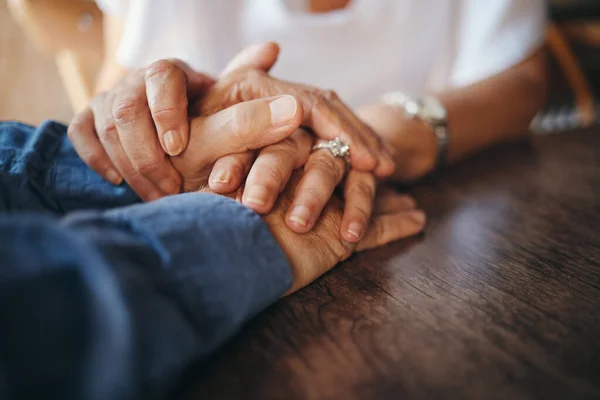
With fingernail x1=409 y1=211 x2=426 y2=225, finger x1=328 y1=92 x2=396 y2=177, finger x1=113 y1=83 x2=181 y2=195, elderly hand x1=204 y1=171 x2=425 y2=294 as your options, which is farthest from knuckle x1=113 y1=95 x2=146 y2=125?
fingernail x1=409 y1=211 x2=426 y2=225

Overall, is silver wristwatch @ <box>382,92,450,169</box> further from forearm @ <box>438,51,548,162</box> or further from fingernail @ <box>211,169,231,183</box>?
fingernail @ <box>211,169,231,183</box>

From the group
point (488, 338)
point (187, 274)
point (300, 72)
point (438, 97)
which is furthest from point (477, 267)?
point (300, 72)

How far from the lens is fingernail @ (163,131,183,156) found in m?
0.45

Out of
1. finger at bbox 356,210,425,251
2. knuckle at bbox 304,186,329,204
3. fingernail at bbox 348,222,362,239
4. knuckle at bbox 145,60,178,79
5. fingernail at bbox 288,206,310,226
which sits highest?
knuckle at bbox 145,60,178,79

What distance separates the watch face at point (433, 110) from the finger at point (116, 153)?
1.44 feet

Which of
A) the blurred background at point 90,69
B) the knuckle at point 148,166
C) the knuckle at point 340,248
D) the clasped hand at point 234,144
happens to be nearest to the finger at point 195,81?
the clasped hand at point 234,144

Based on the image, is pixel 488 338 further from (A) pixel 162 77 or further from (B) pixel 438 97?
(B) pixel 438 97

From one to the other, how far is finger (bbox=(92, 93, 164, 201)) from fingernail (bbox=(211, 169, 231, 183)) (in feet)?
0.30

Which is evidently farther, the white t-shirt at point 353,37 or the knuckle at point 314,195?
the white t-shirt at point 353,37

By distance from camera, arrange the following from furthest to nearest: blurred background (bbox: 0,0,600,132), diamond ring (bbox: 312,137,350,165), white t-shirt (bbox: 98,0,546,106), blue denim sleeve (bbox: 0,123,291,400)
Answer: blurred background (bbox: 0,0,600,132) < white t-shirt (bbox: 98,0,546,106) < diamond ring (bbox: 312,137,350,165) < blue denim sleeve (bbox: 0,123,291,400)

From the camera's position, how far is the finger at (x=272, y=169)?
395 millimetres

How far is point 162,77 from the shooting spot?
1.50 ft

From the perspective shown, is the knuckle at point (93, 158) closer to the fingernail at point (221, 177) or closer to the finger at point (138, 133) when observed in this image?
the finger at point (138, 133)

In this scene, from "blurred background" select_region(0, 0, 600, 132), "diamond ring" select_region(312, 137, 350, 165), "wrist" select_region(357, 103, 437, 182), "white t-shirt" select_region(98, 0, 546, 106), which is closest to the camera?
"diamond ring" select_region(312, 137, 350, 165)
